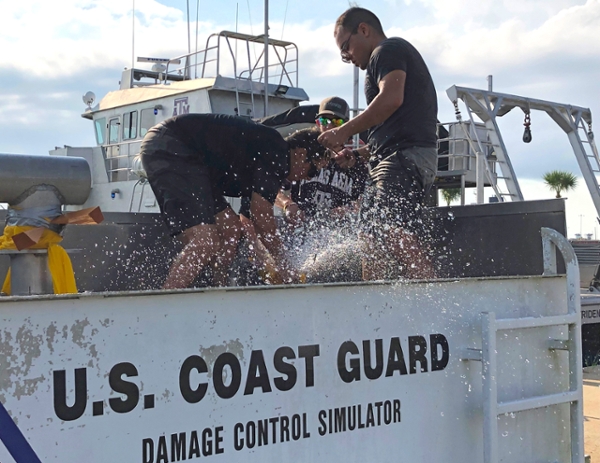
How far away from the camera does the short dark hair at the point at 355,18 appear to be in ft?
12.9

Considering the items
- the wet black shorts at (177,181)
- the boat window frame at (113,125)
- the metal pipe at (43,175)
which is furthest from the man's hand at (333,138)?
the boat window frame at (113,125)

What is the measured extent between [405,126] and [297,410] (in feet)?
6.91

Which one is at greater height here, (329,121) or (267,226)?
(329,121)

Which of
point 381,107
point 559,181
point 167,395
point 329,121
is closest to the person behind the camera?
point 167,395

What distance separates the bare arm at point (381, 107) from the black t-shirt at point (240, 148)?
34cm

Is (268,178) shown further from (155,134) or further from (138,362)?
(138,362)

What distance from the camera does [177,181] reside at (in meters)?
3.84

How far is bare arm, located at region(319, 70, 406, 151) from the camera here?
3.67 metres

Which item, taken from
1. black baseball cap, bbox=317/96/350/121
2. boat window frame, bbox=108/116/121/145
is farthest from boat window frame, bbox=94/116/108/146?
black baseball cap, bbox=317/96/350/121

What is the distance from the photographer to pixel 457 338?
2623 millimetres

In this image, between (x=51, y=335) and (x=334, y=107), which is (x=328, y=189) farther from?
(x=51, y=335)

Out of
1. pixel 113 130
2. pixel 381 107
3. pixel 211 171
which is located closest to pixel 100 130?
pixel 113 130

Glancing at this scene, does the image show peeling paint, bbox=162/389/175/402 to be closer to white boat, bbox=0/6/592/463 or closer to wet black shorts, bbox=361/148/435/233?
white boat, bbox=0/6/592/463

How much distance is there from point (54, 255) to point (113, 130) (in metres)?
10.2
